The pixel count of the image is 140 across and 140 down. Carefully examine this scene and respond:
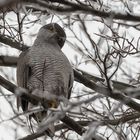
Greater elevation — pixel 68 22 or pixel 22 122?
pixel 68 22

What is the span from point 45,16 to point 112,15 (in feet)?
9.61

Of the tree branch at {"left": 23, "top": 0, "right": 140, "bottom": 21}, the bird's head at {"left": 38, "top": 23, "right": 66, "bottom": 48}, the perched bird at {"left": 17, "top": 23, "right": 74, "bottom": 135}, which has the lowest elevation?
the perched bird at {"left": 17, "top": 23, "right": 74, "bottom": 135}

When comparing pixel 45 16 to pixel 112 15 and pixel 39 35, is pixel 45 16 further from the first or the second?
pixel 112 15

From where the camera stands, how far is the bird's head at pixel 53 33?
5164mm

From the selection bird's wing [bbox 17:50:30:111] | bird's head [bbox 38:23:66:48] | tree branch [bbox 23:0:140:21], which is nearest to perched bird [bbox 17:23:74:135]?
bird's wing [bbox 17:50:30:111]

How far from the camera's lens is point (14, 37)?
14.7 ft

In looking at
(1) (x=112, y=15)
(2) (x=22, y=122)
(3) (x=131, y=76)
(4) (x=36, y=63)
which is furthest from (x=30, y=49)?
(1) (x=112, y=15)

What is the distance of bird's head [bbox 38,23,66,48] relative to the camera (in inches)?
203

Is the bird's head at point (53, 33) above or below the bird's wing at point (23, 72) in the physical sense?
above

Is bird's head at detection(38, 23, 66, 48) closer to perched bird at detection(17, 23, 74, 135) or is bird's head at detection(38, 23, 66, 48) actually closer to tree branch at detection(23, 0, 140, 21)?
perched bird at detection(17, 23, 74, 135)

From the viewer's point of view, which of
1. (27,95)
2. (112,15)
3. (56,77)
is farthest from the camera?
(56,77)

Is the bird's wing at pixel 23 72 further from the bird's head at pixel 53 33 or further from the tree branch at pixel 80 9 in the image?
the tree branch at pixel 80 9

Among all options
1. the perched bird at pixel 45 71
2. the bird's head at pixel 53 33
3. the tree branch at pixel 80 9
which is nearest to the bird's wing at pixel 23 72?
the perched bird at pixel 45 71

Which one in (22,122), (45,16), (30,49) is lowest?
(22,122)
